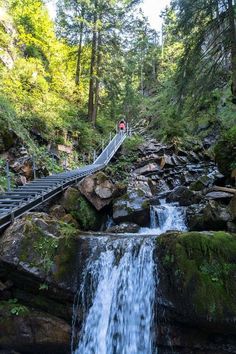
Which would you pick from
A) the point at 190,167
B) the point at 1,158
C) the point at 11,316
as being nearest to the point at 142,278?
the point at 11,316

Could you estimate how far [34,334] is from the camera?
22.2 feet

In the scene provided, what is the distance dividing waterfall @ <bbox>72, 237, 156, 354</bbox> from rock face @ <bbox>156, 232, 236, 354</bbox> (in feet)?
1.18

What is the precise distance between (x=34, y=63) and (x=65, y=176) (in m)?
10.0

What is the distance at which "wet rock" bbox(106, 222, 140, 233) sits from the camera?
35.4ft

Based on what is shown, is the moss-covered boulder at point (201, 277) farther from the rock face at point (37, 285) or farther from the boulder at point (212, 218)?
the boulder at point (212, 218)

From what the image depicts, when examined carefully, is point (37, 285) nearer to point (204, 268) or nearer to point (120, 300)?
point (120, 300)

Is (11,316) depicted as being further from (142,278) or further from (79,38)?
(79,38)

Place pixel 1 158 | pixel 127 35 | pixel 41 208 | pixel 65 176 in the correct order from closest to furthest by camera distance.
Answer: pixel 41 208 → pixel 1 158 → pixel 65 176 → pixel 127 35

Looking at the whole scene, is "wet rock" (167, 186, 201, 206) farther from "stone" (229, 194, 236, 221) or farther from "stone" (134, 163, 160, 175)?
"stone" (134, 163, 160, 175)

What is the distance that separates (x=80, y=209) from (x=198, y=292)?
5.76m

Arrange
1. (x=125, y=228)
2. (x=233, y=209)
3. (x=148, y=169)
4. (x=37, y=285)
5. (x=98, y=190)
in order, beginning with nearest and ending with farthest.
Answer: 1. (x=37, y=285)
2. (x=233, y=209)
3. (x=125, y=228)
4. (x=98, y=190)
5. (x=148, y=169)

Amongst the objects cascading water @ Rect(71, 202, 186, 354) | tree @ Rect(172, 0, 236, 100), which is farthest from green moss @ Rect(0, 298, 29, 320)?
tree @ Rect(172, 0, 236, 100)

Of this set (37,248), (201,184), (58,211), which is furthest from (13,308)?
(201,184)

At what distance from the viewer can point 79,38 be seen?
2483 cm
